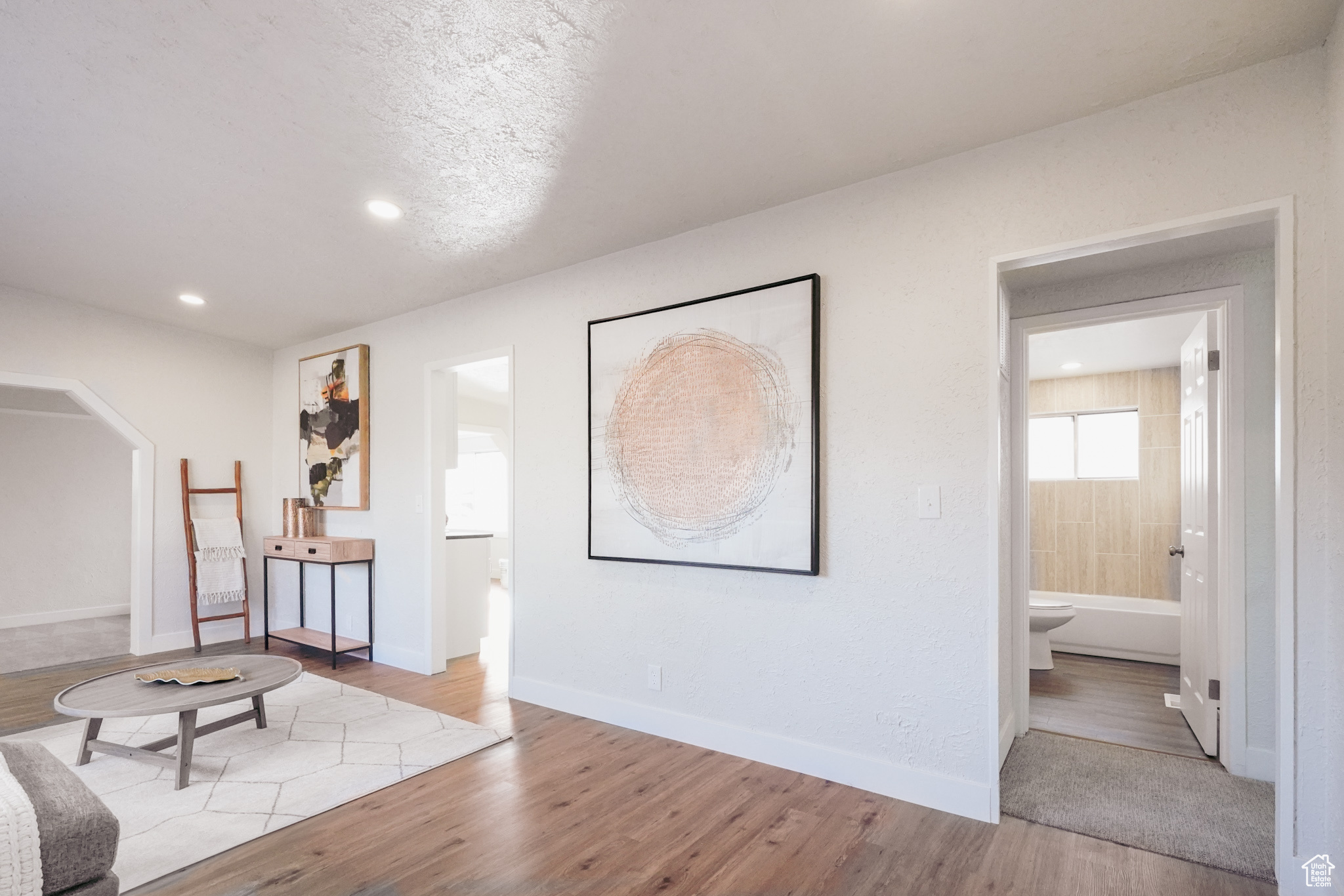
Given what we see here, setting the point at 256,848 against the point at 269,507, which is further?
the point at 269,507

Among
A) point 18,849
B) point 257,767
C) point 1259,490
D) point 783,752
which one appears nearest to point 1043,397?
point 1259,490

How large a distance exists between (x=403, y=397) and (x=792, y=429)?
3.05 metres

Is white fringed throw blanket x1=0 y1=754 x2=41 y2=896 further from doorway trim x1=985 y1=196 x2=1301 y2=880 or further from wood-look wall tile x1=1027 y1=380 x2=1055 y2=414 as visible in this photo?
wood-look wall tile x1=1027 y1=380 x2=1055 y2=414

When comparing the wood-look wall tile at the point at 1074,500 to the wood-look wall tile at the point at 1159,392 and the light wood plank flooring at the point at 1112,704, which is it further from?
the light wood plank flooring at the point at 1112,704

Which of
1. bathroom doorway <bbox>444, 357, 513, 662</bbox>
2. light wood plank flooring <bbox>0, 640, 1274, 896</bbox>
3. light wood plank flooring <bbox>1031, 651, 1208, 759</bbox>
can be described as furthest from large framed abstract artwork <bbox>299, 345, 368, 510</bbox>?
light wood plank flooring <bbox>1031, 651, 1208, 759</bbox>

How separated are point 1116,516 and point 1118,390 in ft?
3.38

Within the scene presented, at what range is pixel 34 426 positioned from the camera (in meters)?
6.51

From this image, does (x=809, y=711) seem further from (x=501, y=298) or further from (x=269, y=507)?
(x=269, y=507)

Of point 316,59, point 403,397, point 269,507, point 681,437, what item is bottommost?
point 269,507

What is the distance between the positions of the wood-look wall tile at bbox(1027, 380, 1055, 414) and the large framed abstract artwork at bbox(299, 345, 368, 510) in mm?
5567

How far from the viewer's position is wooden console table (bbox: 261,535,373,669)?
477 cm

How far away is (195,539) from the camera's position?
5320 mm

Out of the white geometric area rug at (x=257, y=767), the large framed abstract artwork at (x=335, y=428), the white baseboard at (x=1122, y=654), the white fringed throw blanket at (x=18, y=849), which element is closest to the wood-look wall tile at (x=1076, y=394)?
the white baseboard at (x=1122, y=654)

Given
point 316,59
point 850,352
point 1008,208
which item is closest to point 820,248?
point 850,352
